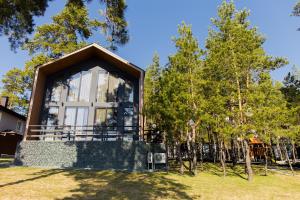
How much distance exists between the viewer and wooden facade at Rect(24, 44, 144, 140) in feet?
67.9

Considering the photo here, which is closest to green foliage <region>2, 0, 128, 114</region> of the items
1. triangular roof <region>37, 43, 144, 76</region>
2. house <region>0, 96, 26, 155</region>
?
house <region>0, 96, 26, 155</region>

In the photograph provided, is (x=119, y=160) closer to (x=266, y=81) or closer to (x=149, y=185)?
(x=149, y=185)

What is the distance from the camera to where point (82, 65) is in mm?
22922

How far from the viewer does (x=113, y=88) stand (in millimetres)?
22031

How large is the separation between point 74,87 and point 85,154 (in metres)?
7.98

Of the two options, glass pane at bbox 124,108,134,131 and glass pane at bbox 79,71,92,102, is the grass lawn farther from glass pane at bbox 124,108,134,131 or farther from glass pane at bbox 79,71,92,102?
glass pane at bbox 79,71,92,102

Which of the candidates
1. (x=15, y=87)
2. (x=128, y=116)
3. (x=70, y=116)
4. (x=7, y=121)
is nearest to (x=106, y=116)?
(x=128, y=116)

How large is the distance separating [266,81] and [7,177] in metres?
17.1

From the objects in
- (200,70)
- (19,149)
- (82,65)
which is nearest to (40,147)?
(19,149)

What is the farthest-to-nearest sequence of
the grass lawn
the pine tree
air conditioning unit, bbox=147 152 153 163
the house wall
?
the house wall
air conditioning unit, bbox=147 152 153 163
the pine tree
the grass lawn

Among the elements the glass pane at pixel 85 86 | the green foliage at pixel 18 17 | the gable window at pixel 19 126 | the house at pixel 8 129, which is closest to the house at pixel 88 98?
the glass pane at pixel 85 86

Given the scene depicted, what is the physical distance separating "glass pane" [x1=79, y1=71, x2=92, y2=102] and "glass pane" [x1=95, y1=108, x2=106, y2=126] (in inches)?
65.1

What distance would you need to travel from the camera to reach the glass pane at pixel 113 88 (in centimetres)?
2173

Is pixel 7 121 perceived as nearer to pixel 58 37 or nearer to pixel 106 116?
pixel 58 37
